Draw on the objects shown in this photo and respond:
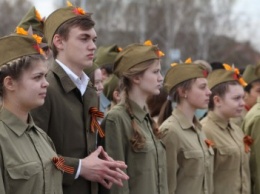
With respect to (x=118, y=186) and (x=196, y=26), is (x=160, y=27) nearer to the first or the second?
(x=196, y=26)

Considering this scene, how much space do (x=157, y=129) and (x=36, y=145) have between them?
1.69 meters

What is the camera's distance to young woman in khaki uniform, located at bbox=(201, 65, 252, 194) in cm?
716

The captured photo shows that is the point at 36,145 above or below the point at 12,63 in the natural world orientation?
below

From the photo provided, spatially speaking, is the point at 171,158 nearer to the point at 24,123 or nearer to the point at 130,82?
the point at 130,82

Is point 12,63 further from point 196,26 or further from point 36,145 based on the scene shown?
point 196,26

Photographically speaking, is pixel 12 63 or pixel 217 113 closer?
pixel 12 63

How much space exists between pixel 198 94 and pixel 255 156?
1246 millimetres

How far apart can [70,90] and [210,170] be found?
6.50ft

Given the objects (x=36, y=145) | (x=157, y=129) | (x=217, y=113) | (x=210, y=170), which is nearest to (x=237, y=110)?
(x=217, y=113)

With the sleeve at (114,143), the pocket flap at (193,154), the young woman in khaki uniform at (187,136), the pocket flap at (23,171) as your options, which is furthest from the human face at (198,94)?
the pocket flap at (23,171)

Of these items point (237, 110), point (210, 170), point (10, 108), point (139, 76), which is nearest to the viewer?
point (10, 108)

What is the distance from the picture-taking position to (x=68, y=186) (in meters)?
5.30

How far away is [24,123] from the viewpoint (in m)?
4.72

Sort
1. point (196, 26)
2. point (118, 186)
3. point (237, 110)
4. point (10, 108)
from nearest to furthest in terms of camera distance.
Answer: point (10, 108) → point (118, 186) → point (237, 110) → point (196, 26)
